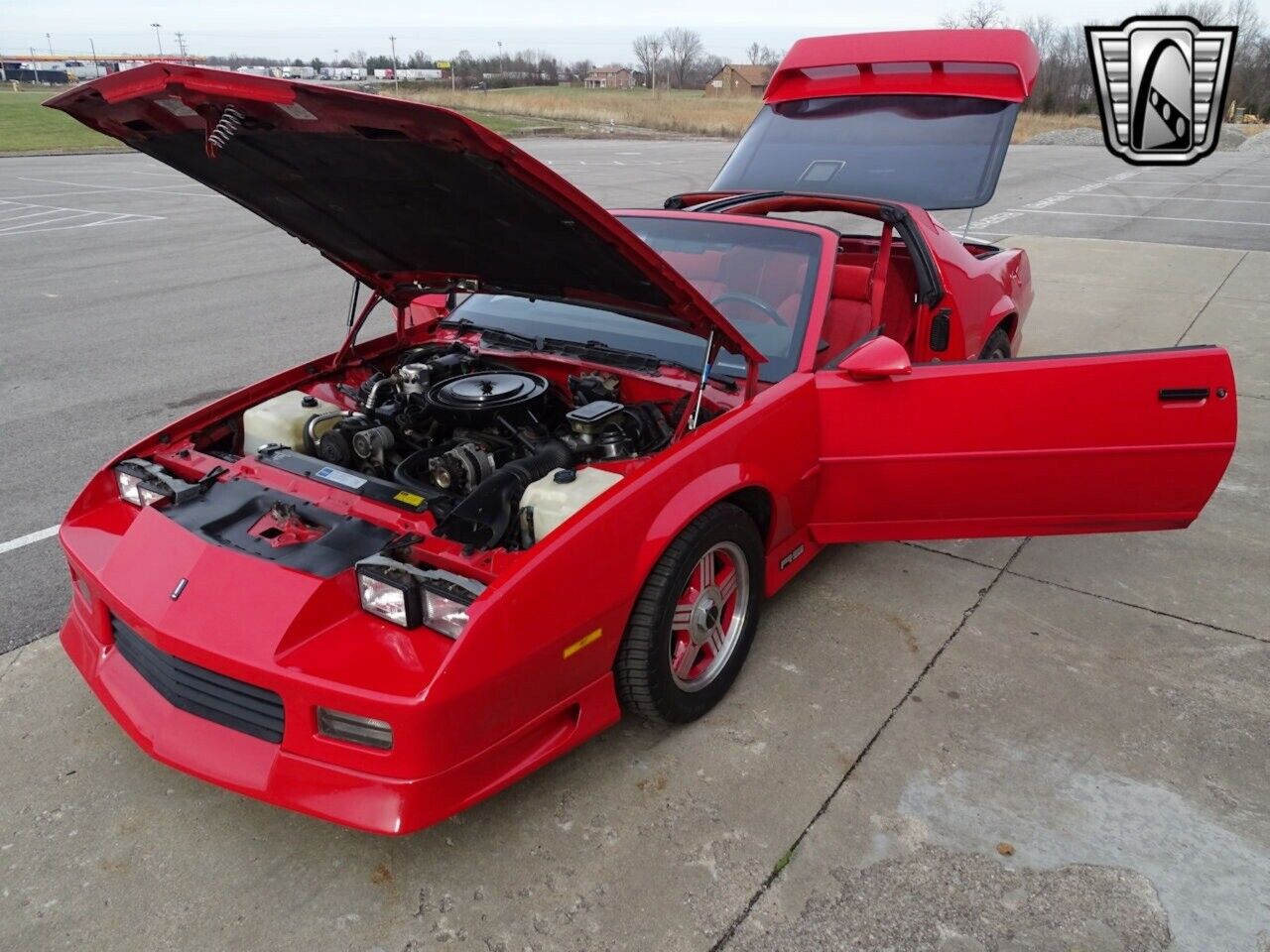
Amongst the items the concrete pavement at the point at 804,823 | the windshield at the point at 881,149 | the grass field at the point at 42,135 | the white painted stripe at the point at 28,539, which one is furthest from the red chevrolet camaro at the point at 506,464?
the grass field at the point at 42,135

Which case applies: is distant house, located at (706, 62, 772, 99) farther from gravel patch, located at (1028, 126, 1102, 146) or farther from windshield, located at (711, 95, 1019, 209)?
windshield, located at (711, 95, 1019, 209)

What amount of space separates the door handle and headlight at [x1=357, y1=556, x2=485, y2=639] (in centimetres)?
241

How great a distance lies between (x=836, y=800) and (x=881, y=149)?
3933 mm

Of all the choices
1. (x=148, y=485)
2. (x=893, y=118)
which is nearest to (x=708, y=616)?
Answer: (x=148, y=485)

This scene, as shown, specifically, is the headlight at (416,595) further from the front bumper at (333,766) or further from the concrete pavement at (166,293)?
the concrete pavement at (166,293)

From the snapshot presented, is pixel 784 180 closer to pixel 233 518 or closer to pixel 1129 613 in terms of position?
pixel 1129 613

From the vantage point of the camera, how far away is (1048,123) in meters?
44.6

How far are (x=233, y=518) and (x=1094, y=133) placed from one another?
42418 mm

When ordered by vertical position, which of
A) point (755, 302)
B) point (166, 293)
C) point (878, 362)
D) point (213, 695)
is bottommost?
point (166, 293)

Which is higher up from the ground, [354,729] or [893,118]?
[893,118]

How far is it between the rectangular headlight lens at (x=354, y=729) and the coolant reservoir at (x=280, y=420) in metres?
1.36

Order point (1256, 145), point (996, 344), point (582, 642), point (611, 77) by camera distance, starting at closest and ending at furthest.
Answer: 1. point (582, 642)
2. point (996, 344)
3. point (1256, 145)
4. point (611, 77)

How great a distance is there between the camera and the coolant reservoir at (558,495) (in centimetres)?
252

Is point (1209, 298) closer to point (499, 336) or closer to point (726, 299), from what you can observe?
point (726, 299)
